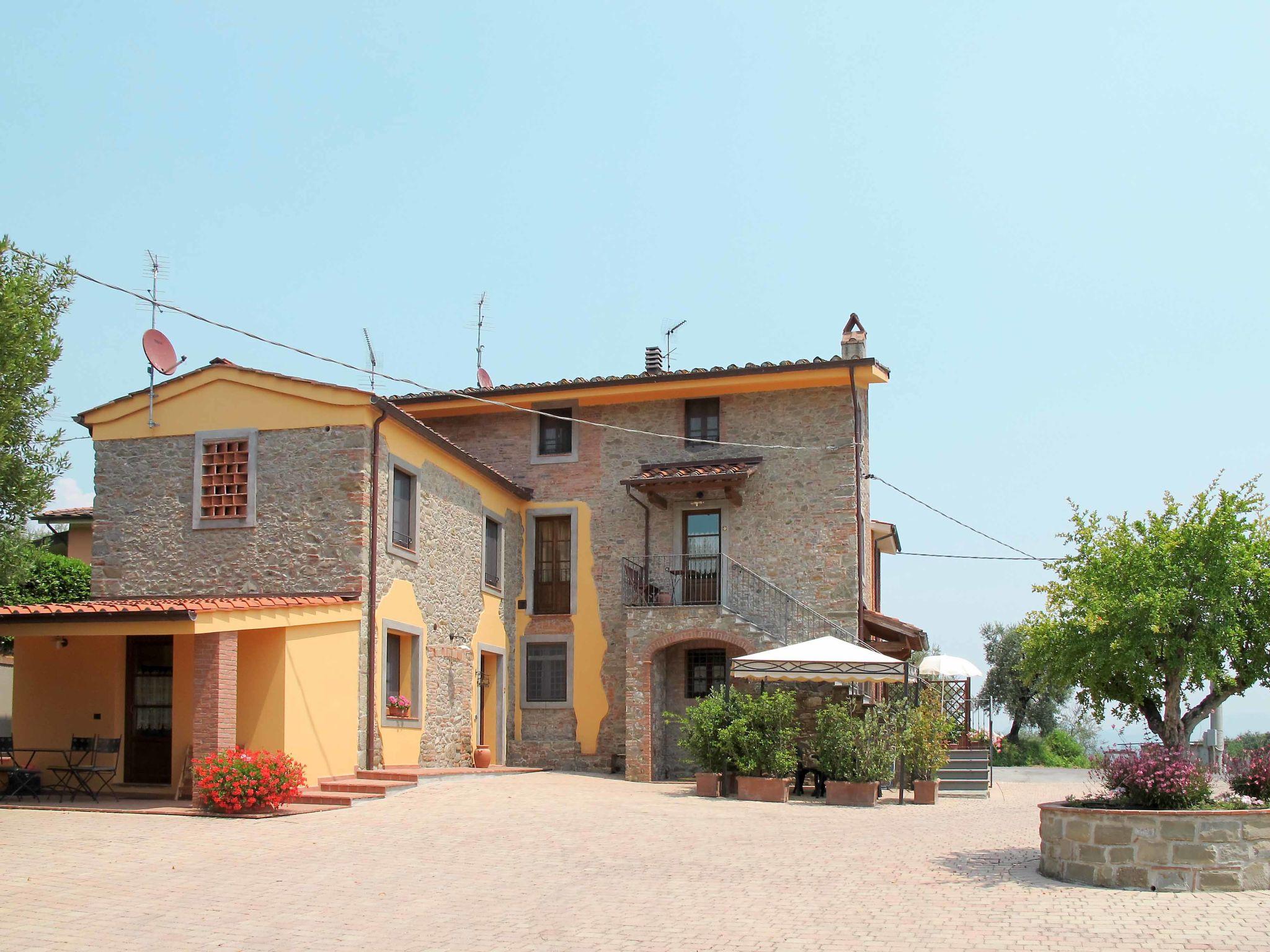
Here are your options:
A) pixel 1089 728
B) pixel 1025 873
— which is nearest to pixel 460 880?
pixel 1025 873

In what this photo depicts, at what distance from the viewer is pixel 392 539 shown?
17.3 meters

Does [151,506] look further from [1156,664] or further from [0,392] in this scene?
[1156,664]

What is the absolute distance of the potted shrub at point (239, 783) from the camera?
13008 mm

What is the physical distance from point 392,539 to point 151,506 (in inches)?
130

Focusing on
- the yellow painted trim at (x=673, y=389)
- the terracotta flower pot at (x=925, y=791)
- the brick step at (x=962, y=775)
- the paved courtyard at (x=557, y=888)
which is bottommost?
the brick step at (x=962, y=775)

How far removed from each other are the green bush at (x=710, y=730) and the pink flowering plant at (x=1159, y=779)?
7671 millimetres

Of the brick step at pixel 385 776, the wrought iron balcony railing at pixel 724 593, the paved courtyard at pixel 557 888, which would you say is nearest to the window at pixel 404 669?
the brick step at pixel 385 776

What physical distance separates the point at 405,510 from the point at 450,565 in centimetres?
176

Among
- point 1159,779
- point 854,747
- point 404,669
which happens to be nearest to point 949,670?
point 854,747

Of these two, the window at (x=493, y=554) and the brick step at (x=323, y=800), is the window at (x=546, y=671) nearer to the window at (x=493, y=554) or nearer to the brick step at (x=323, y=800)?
the window at (x=493, y=554)

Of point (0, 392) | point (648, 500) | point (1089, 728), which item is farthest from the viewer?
point (1089, 728)

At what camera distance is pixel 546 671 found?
2247cm

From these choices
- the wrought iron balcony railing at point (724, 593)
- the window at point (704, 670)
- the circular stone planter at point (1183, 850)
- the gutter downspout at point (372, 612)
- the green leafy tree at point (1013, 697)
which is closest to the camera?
the circular stone planter at point (1183, 850)

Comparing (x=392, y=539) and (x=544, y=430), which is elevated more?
(x=544, y=430)
